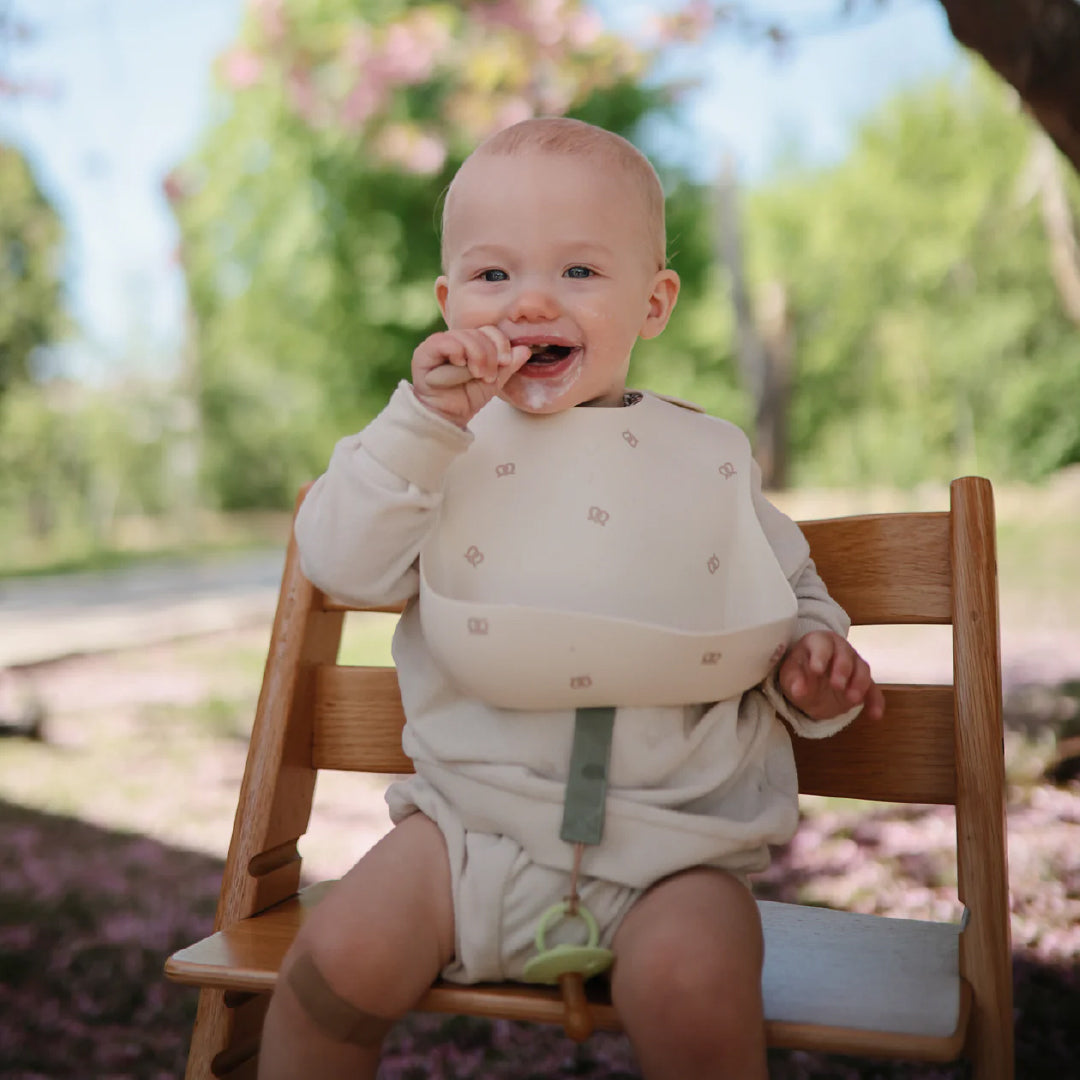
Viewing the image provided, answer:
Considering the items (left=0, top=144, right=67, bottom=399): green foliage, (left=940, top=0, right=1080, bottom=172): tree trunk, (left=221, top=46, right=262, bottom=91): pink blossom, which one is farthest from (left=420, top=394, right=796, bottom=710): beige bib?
(left=0, top=144, right=67, bottom=399): green foliage

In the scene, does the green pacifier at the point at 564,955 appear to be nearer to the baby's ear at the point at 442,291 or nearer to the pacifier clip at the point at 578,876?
the pacifier clip at the point at 578,876

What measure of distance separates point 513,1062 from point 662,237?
1.58m

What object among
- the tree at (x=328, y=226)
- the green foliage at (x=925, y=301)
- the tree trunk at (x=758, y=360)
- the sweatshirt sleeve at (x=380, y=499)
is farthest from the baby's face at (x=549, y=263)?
the green foliage at (x=925, y=301)

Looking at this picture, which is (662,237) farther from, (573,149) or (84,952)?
(84,952)

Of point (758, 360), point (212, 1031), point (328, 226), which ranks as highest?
point (328, 226)

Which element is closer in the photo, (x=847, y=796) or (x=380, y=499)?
(x=380, y=499)

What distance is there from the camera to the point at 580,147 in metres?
1.34

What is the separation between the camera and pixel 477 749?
1.28 m

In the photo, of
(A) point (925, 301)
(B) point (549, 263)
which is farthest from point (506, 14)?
(A) point (925, 301)

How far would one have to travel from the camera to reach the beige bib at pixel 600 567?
1232mm

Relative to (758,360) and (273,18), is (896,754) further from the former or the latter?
(758,360)

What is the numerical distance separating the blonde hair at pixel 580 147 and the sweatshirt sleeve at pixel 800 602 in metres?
0.35

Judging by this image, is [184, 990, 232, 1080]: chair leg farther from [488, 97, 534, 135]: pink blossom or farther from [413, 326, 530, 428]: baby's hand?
[488, 97, 534, 135]: pink blossom

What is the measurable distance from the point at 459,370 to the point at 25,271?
1622 centimetres
